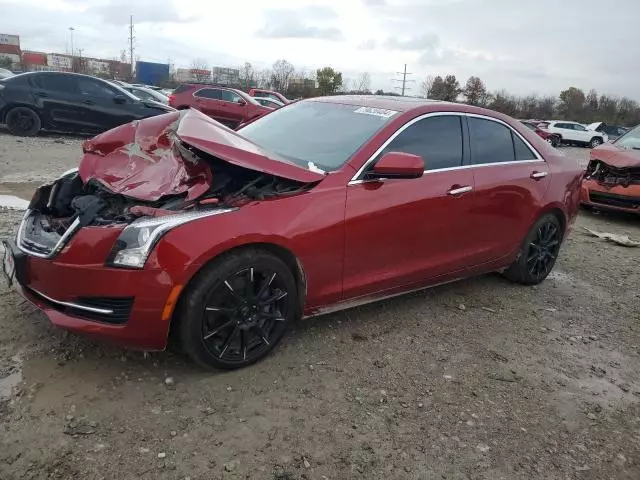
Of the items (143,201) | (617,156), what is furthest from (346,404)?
(617,156)

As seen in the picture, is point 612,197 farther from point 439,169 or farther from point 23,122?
point 23,122

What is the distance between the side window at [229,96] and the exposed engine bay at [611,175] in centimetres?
1220

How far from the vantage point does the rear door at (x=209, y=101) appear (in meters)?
18.3

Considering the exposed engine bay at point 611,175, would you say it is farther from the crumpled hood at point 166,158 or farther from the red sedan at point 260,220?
the crumpled hood at point 166,158

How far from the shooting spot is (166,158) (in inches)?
132

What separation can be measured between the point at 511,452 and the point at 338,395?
3.03ft

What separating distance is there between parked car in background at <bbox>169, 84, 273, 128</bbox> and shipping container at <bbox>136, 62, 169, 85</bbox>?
1815 inches

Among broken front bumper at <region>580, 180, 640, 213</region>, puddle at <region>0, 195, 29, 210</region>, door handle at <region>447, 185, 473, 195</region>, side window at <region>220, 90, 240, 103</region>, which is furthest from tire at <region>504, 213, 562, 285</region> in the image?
side window at <region>220, 90, 240, 103</region>

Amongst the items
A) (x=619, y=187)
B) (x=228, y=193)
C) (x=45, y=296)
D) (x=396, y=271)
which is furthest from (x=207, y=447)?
(x=619, y=187)

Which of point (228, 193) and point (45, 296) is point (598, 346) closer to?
point (228, 193)

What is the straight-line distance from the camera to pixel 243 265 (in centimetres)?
297

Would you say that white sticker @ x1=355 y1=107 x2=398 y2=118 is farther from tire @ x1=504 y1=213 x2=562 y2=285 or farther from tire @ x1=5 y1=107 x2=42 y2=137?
tire @ x1=5 y1=107 x2=42 y2=137

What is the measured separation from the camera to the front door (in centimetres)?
348

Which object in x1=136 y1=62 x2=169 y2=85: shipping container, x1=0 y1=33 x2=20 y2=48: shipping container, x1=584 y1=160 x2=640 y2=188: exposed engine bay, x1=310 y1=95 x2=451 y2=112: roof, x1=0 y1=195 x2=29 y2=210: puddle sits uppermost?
x1=0 y1=33 x2=20 y2=48: shipping container
